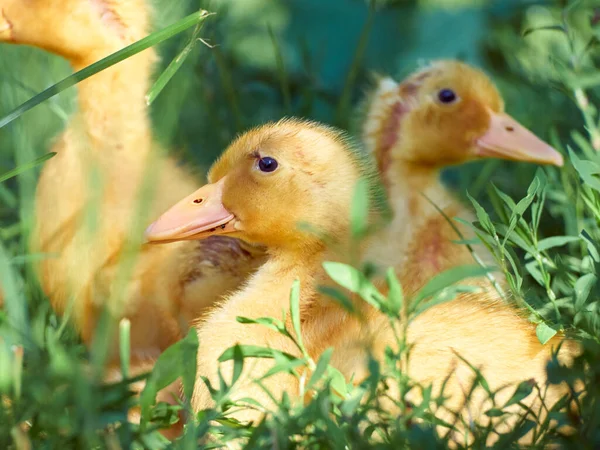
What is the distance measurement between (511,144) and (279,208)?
930 mm

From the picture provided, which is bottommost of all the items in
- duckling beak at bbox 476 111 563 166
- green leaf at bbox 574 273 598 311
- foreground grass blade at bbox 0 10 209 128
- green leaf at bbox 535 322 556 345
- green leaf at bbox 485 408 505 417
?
green leaf at bbox 485 408 505 417

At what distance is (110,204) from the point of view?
2.61 meters

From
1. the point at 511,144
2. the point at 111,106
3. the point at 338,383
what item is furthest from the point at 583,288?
the point at 111,106

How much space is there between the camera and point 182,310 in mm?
2580

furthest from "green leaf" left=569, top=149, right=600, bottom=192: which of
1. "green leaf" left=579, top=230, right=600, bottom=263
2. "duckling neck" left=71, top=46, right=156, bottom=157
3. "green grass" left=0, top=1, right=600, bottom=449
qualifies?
"duckling neck" left=71, top=46, right=156, bottom=157

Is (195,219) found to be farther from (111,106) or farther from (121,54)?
(111,106)

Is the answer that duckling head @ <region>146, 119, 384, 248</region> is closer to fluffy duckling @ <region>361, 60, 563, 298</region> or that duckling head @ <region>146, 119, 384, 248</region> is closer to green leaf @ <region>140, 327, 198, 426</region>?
fluffy duckling @ <region>361, 60, 563, 298</region>

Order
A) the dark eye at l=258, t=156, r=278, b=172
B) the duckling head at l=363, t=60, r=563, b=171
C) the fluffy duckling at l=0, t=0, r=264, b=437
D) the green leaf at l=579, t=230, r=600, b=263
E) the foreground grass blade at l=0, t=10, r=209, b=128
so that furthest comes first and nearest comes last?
the duckling head at l=363, t=60, r=563, b=171 < the fluffy duckling at l=0, t=0, r=264, b=437 < the dark eye at l=258, t=156, r=278, b=172 < the green leaf at l=579, t=230, r=600, b=263 < the foreground grass blade at l=0, t=10, r=209, b=128

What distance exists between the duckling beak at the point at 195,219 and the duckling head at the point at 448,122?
851mm

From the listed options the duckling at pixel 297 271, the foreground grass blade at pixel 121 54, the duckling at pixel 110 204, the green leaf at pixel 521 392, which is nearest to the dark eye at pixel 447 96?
the duckling at pixel 297 271

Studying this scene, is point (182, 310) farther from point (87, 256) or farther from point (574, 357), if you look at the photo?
point (574, 357)

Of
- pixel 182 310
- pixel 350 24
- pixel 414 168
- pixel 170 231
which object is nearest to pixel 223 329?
pixel 170 231

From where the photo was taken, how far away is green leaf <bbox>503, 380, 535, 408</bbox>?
1625 millimetres

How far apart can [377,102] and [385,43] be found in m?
1.46
